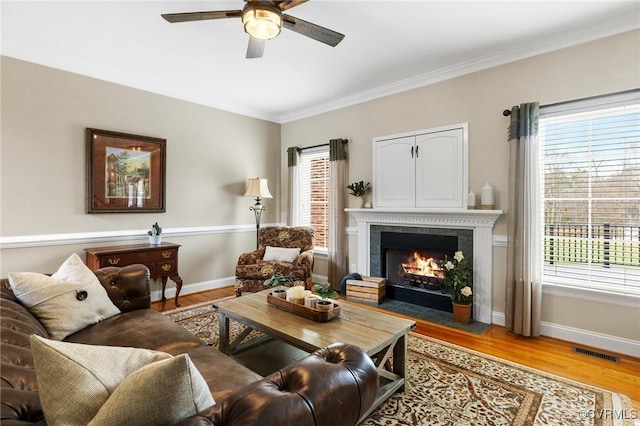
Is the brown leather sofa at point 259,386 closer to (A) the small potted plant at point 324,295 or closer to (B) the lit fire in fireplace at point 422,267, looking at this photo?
(A) the small potted plant at point 324,295

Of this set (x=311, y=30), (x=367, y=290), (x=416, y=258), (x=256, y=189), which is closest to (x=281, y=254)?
(x=256, y=189)

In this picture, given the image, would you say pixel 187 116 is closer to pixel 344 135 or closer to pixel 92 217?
pixel 92 217

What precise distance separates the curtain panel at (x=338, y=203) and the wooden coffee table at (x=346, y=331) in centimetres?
214

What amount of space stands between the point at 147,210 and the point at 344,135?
2879mm

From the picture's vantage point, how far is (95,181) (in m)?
3.65

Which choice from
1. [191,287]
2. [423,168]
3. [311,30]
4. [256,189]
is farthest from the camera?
[256,189]

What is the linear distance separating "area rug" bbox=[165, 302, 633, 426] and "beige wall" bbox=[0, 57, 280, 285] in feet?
11.0

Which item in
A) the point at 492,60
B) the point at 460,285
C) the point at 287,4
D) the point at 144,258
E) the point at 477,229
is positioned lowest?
the point at 460,285

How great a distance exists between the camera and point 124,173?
388 centimetres

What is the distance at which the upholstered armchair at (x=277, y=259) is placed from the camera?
157 inches

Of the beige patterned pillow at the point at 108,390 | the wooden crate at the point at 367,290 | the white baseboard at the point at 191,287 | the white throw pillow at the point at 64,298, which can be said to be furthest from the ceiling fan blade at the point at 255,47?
the white baseboard at the point at 191,287

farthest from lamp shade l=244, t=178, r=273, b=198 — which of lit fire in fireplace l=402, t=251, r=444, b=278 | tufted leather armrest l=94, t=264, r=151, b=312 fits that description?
tufted leather armrest l=94, t=264, r=151, b=312

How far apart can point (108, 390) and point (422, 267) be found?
3692 mm

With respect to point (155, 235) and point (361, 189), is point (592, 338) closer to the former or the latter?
point (361, 189)
